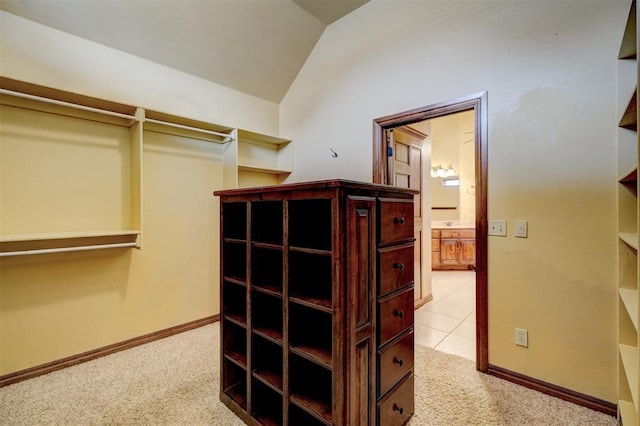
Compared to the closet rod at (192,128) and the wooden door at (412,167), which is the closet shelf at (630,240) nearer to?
the wooden door at (412,167)

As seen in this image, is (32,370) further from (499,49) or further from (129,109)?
(499,49)

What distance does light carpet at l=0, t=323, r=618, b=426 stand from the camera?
1.68 meters

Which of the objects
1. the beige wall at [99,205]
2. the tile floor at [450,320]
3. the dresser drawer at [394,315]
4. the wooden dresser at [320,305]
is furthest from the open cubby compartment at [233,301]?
the tile floor at [450,320]

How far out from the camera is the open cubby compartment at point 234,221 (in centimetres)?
185

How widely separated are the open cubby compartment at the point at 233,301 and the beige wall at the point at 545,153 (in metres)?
1.80

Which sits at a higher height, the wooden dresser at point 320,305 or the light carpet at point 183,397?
the wooden dresser at point 320,305

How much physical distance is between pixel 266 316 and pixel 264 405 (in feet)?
1.67

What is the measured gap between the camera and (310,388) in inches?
59.5

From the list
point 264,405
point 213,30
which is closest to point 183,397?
point 264,405

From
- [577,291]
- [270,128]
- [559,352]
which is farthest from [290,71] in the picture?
[559,352]

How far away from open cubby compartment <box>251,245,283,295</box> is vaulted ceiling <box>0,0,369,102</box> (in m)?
2.23

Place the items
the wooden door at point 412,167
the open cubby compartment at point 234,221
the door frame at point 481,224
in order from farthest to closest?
the wooden door at point 412,167 < the door frame at point 481,224 < the open cubby compartment at point 234,221

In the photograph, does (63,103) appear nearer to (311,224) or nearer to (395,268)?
(311,224)

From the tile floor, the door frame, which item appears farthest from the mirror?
the door frame
